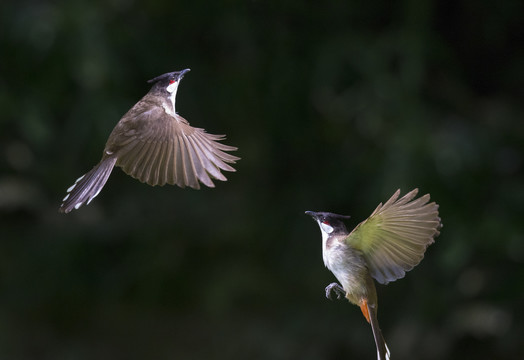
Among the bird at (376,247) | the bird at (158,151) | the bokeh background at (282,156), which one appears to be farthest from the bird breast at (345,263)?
the bokeh background at (282,156)

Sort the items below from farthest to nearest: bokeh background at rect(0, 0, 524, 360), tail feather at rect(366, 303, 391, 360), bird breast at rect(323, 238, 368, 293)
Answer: bokeh background at rect(0, 0, 524, 360) → bird breast at rect(323, 238, 368, 293) → tail feather at rect(366, 303, 391, 360)

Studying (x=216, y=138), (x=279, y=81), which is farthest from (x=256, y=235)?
(x=216, y=138)

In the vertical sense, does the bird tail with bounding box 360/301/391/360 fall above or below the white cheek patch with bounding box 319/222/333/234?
below

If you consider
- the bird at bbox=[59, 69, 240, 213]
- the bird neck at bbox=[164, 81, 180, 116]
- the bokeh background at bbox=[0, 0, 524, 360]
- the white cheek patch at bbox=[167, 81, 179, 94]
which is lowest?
the bokeh background at bbox=[0, 0, 524, 360]

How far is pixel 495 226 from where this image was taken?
15.3ft

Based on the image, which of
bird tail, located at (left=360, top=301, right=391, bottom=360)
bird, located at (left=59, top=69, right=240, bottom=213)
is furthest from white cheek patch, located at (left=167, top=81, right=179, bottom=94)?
bird tail, located at (left=360, top=301, right=391, bottom=360)

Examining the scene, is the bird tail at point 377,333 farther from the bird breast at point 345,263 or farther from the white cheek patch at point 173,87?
the white cheek patch at point 173,87

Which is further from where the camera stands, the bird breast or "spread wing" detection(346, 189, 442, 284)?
the bird breast

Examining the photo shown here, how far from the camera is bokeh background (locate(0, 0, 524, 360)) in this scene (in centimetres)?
483

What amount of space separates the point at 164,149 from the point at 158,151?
0.01m

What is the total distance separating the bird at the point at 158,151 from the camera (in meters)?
0.76

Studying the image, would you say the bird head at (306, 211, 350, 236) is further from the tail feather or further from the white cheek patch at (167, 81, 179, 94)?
the white cheek patch at (167, 81, 179, 94)

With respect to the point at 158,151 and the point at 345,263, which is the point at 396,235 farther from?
the point at 158,151

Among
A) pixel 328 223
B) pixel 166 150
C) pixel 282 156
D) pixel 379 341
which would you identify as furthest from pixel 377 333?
pixel 282 156
